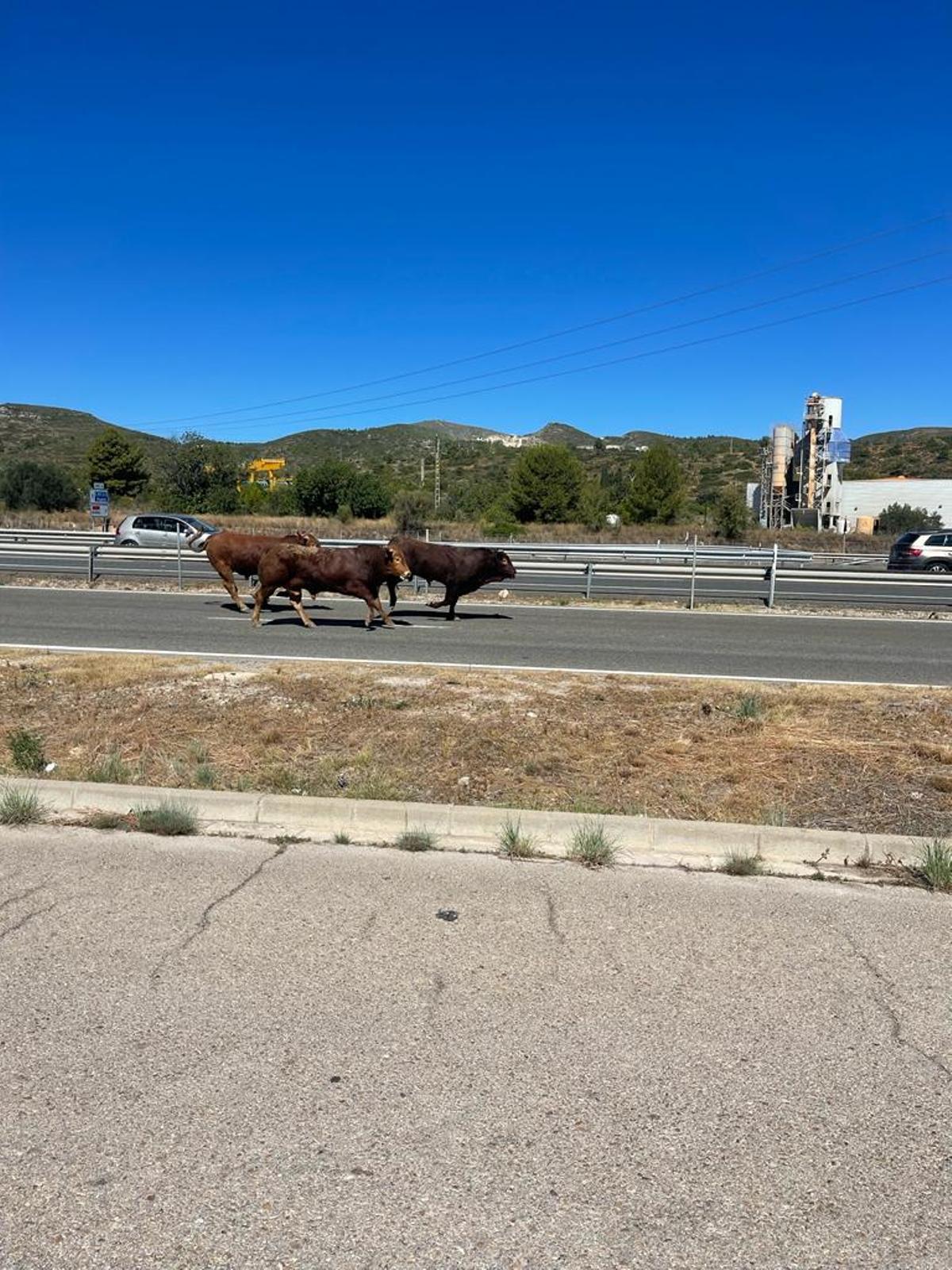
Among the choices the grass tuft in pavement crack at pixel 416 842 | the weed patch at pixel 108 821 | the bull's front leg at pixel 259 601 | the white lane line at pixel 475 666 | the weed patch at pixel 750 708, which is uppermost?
the bull's front leg at pixel 259 601

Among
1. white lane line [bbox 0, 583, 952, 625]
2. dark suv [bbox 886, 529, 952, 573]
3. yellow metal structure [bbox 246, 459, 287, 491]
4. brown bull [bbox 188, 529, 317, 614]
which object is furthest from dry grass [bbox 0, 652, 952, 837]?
yellow metal structure [bbox 246, 459, 287, 491]

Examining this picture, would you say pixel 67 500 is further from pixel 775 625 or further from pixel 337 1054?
pixel 337 1054

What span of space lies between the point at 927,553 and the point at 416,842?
28.5 metres

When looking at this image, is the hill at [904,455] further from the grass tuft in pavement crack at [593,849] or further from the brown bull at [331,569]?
the grass tuft in pavement crack at [593,849]

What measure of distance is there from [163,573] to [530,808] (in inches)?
711

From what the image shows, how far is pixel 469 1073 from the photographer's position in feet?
10.7

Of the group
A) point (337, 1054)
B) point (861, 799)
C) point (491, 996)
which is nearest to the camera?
point (337, 1054)

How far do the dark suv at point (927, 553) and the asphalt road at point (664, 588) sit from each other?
443 centimetres

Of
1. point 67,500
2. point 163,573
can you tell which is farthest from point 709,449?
point 163,573

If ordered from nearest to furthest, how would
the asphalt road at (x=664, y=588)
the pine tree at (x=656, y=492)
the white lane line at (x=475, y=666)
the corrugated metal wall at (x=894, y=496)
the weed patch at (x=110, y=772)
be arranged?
the weed patch at (x=110, y=772)
the white lane line at (x=475, y=666)
the asphalt road at (x=664, y=588)
the pine tree at (x=656, y=492)
the corrugated metal wall at (x=894, y=496)

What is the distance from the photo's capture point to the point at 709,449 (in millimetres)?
116125

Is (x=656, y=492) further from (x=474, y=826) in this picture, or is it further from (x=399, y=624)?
(x=474, y=826)

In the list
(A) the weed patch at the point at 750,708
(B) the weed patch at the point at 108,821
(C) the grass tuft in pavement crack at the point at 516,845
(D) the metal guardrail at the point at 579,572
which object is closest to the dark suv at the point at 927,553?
(D) the metal guardrail at the point at 579,572

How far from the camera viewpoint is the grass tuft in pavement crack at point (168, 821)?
566 cm
